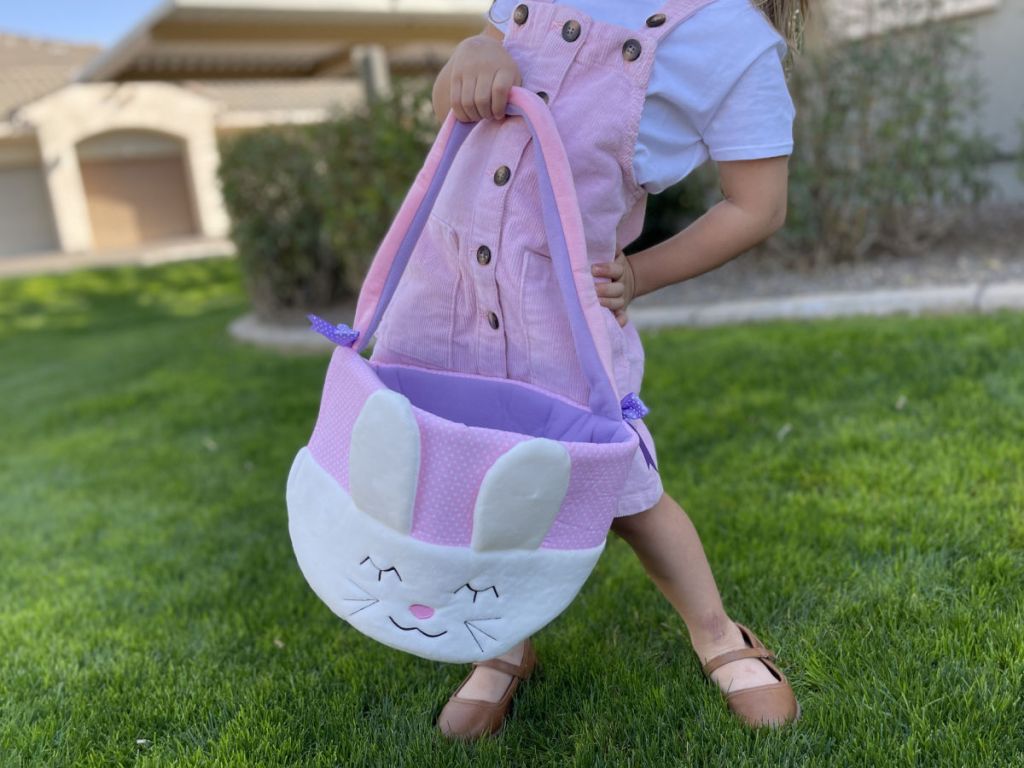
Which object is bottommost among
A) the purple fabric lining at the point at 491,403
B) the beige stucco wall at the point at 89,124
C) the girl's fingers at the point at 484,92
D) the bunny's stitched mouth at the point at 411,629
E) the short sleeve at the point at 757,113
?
the beige stucco wall at the point at 89,124

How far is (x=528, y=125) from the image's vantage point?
4.29 feet

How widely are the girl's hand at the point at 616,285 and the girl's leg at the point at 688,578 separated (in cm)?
34

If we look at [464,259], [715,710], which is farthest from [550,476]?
[715,710]

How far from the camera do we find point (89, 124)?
1850cm

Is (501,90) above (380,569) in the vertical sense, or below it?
above

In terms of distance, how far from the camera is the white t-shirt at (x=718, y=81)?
1.31 m

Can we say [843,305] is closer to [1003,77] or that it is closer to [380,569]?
[1003,77]

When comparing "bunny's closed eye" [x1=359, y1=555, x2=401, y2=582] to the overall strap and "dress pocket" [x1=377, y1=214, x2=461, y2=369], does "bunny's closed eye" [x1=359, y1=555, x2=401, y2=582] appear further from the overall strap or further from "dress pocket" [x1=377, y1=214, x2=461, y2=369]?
the overall strap

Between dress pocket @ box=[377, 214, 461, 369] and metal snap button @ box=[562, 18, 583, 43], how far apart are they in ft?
1.12

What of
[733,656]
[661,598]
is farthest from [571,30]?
[661,598]

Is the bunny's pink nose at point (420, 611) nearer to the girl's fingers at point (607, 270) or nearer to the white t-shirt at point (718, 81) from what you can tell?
the girl's fingers at point (607, 270)

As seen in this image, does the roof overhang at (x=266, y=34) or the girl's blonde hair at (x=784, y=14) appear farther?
the roof overhang at (x=266, y=34)

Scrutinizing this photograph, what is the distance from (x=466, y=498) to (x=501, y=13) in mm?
838

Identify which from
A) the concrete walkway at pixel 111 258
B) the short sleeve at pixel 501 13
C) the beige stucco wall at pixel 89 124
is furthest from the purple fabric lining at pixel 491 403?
the beige stucco wall at pixel 89 124
